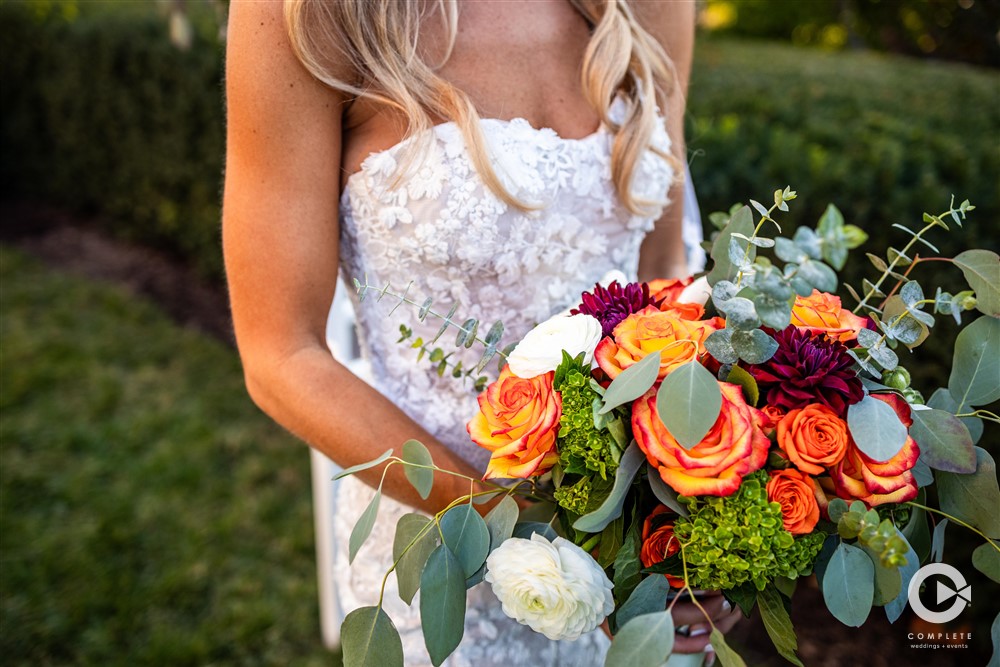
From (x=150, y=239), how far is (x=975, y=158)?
19.4ft

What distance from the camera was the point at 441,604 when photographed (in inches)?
41.7

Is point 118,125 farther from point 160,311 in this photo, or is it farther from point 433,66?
point 433,66

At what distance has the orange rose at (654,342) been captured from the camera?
105cm

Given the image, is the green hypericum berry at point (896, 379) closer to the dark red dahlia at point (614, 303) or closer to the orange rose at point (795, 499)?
the orange rose at point (795, 499)

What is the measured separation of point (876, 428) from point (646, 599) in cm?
37

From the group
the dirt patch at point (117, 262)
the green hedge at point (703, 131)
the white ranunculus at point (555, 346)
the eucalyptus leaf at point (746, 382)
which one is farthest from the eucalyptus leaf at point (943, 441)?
the dirt patch at point (117, 262)

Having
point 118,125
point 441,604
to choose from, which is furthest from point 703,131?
point 118,125

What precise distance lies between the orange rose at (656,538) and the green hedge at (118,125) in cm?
491

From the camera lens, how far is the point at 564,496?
1.12 metres

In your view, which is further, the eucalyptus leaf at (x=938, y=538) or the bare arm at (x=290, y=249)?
the bare arm at (x=290, y=249)

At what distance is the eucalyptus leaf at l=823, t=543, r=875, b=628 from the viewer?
3.44ft

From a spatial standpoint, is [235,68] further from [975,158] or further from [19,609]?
[975,158]

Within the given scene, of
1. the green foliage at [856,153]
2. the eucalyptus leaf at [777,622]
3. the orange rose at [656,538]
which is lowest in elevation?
the green foliage at [856,153]

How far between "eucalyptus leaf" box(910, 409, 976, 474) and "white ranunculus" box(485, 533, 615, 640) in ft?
1.53
